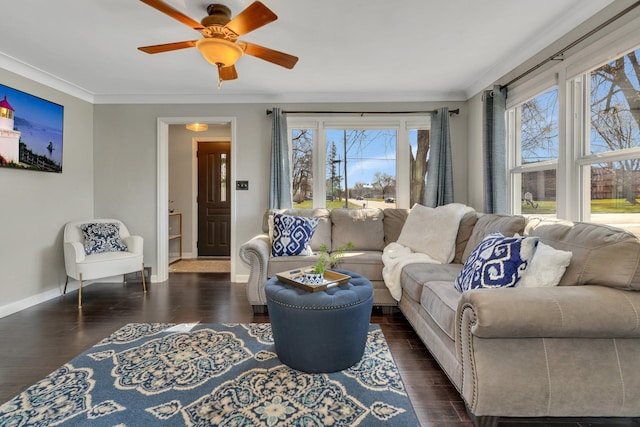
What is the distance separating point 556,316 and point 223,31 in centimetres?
240

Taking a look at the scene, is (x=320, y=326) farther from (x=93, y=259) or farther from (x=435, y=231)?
(x=93, y=259)

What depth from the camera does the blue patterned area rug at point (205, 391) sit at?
4.92 ft

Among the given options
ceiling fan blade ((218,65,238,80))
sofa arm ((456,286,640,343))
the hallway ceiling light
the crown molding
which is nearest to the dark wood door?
the hallway ceiling light

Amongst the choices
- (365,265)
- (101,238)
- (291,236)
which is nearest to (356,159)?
(291,236)

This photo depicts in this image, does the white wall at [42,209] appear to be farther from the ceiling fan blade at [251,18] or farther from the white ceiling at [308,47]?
the ceiling fan blade at [251,18]

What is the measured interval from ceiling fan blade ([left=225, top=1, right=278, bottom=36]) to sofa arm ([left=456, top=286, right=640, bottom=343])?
183 cm

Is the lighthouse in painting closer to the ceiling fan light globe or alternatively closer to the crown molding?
the crown molding

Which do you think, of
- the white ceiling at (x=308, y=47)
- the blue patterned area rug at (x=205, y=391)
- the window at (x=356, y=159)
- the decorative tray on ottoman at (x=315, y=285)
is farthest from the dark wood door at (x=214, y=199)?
the decorative tray on ottoman at (x=315, y=285)

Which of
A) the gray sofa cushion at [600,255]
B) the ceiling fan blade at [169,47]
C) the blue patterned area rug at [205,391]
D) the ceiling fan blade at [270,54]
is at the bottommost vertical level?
the blue patterned area rug at [205,391]

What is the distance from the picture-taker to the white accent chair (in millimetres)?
3141

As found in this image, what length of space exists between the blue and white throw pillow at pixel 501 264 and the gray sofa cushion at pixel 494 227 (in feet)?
1.54

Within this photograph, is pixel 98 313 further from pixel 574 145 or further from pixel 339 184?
pixel 574 145

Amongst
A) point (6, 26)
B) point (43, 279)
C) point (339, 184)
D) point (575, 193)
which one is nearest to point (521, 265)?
point (575, 193)

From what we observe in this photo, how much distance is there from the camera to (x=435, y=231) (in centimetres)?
291
